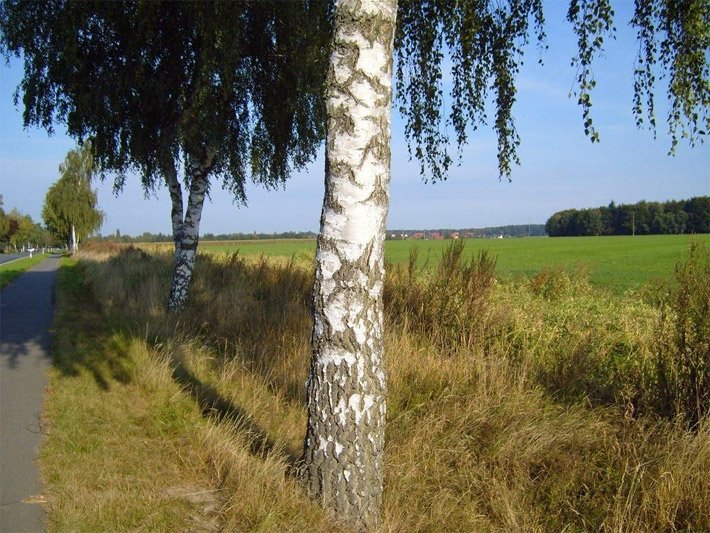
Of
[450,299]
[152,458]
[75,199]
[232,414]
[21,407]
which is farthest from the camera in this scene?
[75,199]

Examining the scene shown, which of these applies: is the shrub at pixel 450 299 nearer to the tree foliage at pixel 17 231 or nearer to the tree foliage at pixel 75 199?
the tree foliage at pixel 75 199

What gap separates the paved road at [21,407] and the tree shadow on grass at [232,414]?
1.38m

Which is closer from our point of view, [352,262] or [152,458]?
[352,262]

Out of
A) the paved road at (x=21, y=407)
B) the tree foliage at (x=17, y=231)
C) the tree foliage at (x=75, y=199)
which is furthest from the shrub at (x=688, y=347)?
Result: the tree foliage at (x=17, y=231)

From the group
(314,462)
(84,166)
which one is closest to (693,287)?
(314,462)

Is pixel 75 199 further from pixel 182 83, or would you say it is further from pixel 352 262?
pixel 352 262

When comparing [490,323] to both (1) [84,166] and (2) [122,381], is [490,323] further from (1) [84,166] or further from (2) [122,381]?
(1) [84,166]

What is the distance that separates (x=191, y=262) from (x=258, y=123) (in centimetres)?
273

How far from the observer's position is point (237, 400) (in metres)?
5.30

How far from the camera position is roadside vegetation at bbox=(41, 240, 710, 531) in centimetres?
338

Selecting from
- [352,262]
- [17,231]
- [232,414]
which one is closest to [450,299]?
[232,414]

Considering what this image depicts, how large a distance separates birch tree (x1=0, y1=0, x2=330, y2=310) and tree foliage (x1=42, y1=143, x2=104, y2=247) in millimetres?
40297

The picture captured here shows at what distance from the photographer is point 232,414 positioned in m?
4.90

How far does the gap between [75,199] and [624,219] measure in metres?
62.2
